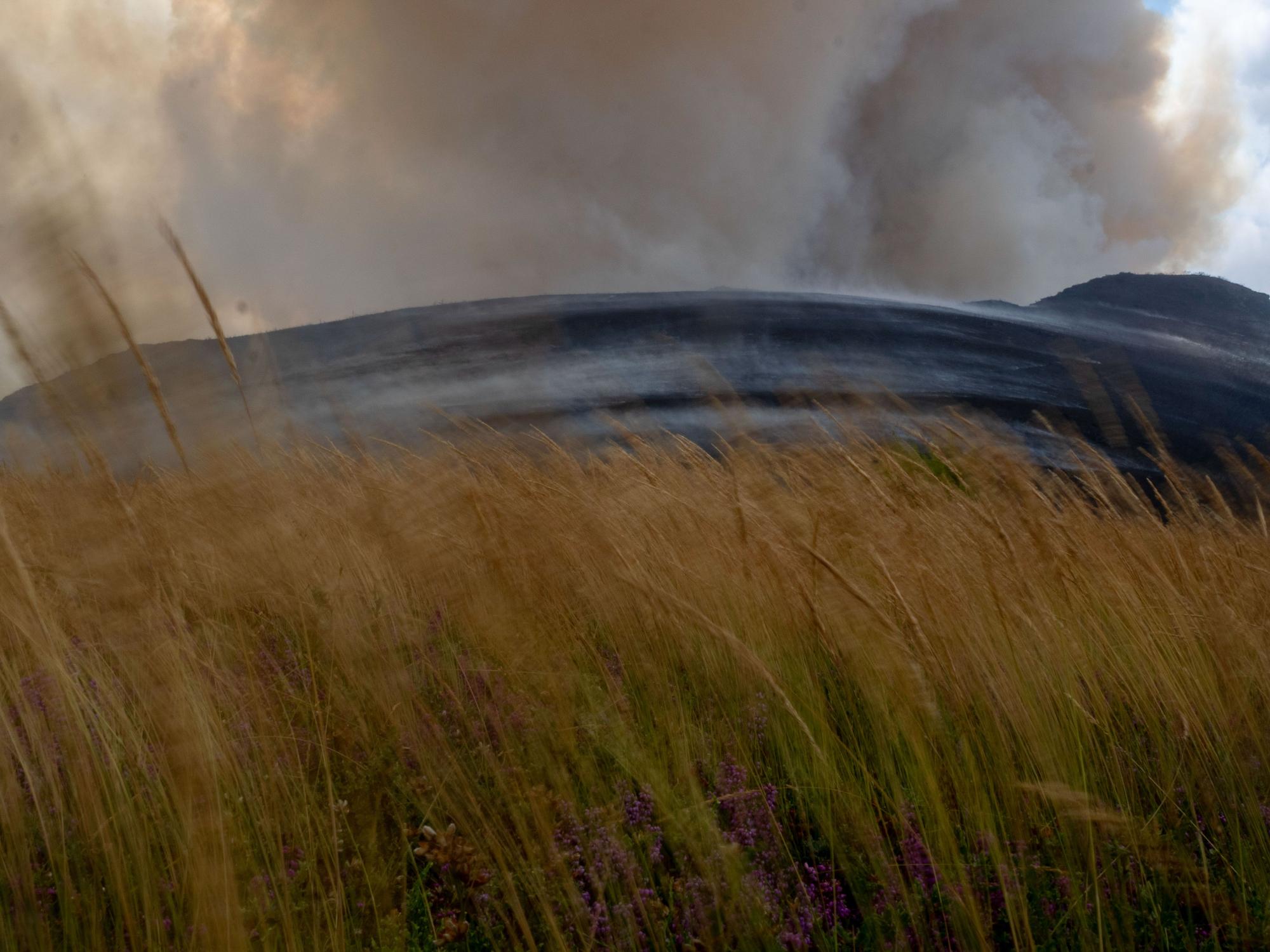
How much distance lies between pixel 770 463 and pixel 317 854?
217 centimetres

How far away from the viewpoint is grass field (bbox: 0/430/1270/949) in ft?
2.98

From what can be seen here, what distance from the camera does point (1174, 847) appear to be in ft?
3.24

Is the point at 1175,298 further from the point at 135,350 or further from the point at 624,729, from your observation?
the point at 135,350

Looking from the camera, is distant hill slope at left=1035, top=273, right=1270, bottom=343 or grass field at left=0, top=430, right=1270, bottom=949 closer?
grass field at left=0, top=430, right=1270, bottom=949

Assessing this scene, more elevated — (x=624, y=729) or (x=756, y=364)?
(x=756, y=364)

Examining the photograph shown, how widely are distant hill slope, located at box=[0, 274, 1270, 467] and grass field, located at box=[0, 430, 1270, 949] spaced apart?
9.28 feet

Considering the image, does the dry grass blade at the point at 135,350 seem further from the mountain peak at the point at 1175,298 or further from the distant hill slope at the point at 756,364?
the mountain peak at the point at 1175,298

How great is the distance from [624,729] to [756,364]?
17.0 feet

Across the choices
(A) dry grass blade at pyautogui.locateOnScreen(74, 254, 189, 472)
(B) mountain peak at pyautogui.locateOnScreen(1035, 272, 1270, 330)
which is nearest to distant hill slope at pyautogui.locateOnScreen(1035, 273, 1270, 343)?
(B) mountain peak at pyautogui.locateOnScreen(1035, 272, 1270, 330)

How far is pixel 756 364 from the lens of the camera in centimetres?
609

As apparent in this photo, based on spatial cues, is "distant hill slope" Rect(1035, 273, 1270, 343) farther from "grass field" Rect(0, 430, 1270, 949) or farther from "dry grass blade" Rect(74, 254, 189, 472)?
"dry grass blade" Rect(74, 254, 189, 472)

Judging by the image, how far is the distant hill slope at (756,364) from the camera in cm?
530

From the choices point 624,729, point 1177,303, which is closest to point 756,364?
point 1177,303

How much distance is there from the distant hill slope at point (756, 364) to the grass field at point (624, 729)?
2829mm
